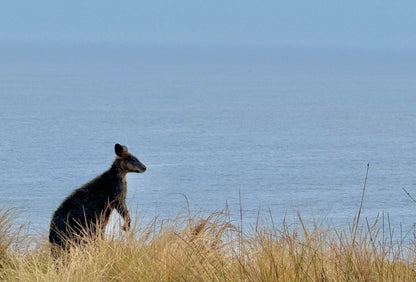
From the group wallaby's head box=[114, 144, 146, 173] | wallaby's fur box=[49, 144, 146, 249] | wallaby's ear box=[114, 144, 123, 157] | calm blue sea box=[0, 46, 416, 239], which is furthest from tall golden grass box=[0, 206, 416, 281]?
wallaby's ear box=[114, 144, 123, 157]

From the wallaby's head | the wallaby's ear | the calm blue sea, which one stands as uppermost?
the wallaby's ear

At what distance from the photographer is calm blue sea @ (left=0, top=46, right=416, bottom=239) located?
16.8 m

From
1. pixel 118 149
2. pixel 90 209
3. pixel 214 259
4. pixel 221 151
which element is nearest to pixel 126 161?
pixel 118 149

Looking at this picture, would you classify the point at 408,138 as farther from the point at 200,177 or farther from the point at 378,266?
the point at 378,266

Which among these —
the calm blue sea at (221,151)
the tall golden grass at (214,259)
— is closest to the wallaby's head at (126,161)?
the calm blue sea at (221,151)

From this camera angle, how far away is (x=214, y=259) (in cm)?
645

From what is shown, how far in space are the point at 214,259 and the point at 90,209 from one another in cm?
156

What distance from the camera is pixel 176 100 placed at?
143ft

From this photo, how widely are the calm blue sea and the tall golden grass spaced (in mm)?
453

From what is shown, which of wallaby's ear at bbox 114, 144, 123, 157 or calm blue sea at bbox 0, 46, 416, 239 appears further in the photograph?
calm blue sea at bbox 0, 46, 416, 239

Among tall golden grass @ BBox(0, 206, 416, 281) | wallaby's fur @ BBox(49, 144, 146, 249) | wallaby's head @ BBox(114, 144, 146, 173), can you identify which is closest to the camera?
tall golden grass @ BBox(0, 206, 416, 281)

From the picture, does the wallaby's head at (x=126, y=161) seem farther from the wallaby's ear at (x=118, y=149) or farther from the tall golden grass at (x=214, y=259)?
the tall golden grass at (x=214, y=259)

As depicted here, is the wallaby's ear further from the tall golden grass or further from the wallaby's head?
the tall golden grass

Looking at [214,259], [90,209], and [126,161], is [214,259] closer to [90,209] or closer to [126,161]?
[90,209]
